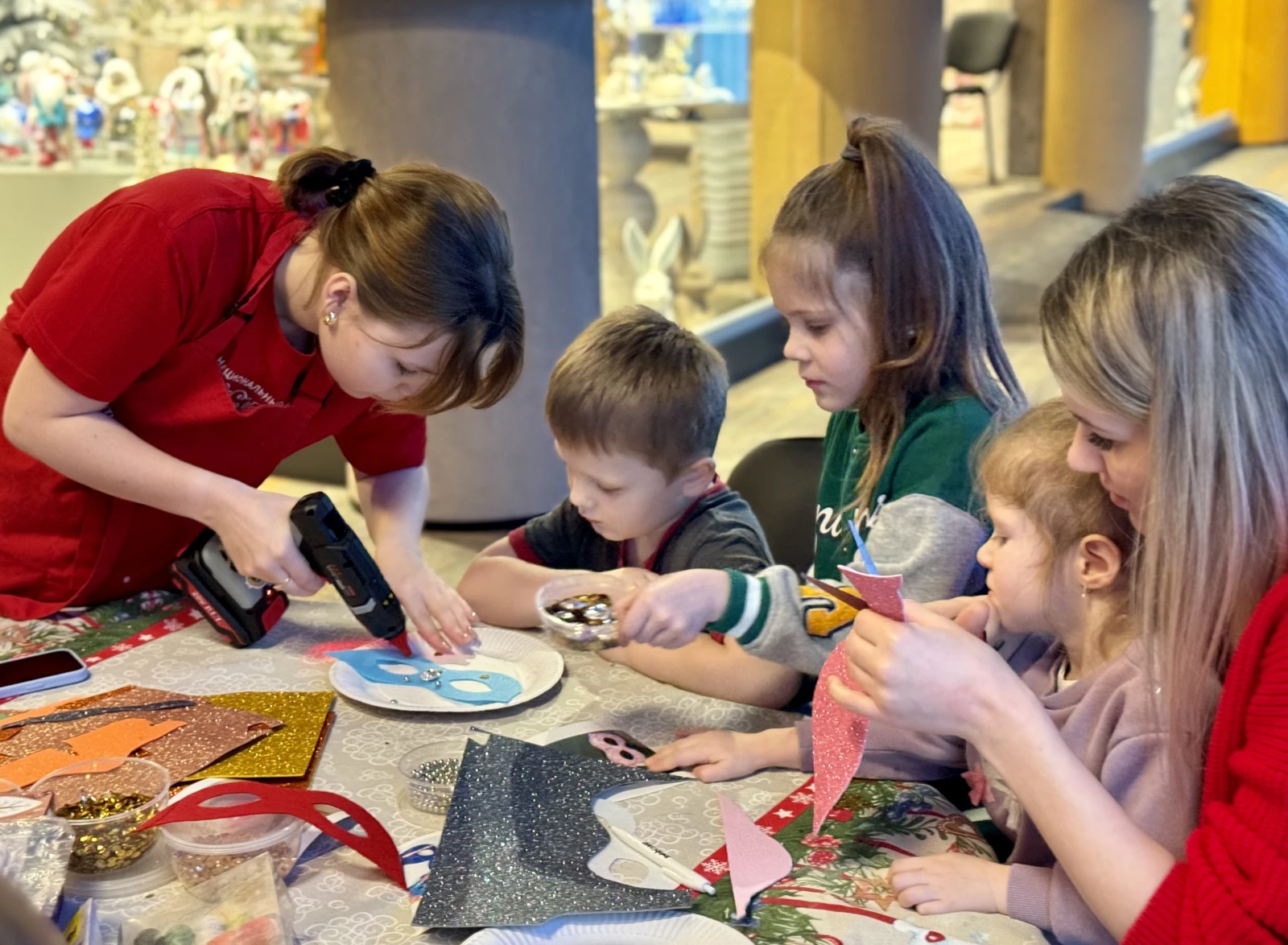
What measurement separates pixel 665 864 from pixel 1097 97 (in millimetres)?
6408

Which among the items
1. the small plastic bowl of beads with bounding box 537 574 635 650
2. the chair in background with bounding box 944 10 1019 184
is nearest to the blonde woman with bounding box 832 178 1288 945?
the small plastic bowl of beads with bounding box 537 574 635 650

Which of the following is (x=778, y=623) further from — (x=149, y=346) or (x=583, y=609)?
(x=149, y=346)

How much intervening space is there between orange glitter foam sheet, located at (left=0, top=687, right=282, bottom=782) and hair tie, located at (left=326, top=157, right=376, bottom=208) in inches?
25.6

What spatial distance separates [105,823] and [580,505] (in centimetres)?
79

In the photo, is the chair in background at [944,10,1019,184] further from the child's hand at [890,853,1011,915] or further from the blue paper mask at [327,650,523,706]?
the child's hand at [890,853,1011,915]

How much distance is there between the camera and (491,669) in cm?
159

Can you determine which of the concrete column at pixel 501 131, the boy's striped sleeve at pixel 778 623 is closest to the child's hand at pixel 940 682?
the boy's striped sleeve at pixel 778 623

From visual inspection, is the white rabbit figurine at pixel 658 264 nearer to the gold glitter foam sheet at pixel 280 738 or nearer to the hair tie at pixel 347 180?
the hair tie at pixel 347 180

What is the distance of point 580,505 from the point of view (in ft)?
5.67

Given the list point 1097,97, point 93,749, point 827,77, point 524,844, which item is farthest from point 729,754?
point 1097,97

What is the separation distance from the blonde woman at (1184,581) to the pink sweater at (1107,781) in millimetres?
32

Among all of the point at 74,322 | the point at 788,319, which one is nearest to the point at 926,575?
the point at 788,319

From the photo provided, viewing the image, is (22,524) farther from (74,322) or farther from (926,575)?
(926,575)

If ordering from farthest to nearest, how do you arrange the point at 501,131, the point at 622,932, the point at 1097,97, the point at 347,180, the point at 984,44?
the point at 984,44 < the point at 1097,97 < the point at 501,131 < the point at 347,180 < the point at 622,932
